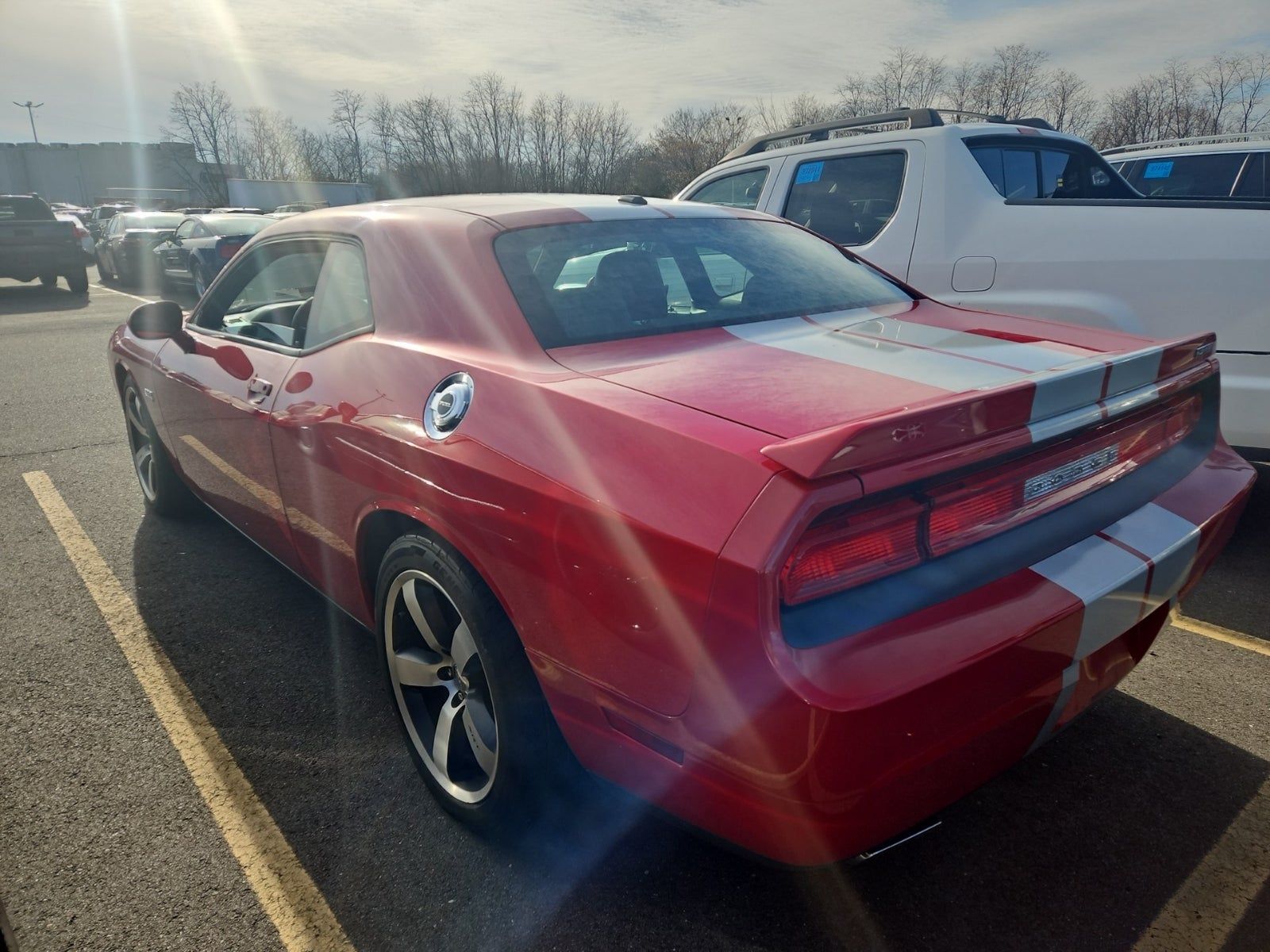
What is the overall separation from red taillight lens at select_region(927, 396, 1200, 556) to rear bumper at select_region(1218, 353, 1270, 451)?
5.87 ft

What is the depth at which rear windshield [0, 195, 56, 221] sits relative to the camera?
51.4 feet

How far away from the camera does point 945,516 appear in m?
1.63

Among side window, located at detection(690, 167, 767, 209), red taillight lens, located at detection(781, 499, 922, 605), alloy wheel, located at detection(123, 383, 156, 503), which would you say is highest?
side window, located at detection(690, 167, 767, 209)

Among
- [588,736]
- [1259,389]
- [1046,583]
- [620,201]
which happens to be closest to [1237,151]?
[1259,389]

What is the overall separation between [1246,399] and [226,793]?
395 centimetres

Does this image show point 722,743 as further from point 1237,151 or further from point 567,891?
point 1237,151

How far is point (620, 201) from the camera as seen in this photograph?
293cm

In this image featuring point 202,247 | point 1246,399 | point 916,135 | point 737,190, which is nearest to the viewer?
point 1246,399

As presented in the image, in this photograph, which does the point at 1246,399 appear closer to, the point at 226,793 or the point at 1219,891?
the point at 1219,891

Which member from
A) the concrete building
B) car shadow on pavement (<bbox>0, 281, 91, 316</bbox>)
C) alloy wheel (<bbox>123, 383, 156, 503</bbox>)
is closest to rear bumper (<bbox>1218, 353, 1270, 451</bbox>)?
alloy wheel (<bbox>123, 383, 156, 503</bbox>)

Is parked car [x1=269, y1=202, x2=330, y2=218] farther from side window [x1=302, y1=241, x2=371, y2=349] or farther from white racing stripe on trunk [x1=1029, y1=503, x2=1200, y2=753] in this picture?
white racing stripe on trunk [x1=1029, y1=503, x2=1200, y2=753]

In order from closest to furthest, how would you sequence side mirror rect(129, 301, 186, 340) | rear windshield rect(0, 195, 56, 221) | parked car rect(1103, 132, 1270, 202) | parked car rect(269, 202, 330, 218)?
side mirror rect(129, 301, 186, 340), parked car rect(1103, 132, 1270, 202), rear windshield rect(0, 195, 56, 221), parked car rect(269, 202, 330, 218)

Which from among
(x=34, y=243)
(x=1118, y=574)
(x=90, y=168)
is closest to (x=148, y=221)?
(x=34, y=243)

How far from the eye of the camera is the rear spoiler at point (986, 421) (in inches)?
56.1
